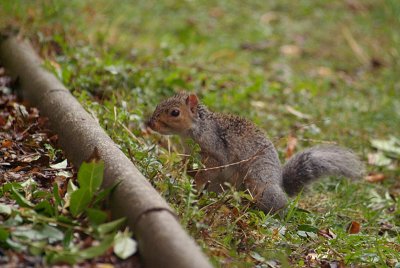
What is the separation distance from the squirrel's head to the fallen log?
0.59 metres

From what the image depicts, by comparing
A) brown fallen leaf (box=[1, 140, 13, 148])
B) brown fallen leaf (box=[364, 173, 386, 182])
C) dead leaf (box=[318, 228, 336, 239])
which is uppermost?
brown fallen leaf (box=[1, 140, 13, 148])

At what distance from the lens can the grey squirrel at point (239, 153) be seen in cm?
478

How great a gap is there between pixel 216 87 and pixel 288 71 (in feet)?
6.63

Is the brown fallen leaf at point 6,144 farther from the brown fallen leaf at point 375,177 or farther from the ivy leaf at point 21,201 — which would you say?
the brown fallen leaf at point 375,177

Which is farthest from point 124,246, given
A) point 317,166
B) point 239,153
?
point 317,166

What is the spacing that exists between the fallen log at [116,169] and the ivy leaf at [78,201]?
0.15m

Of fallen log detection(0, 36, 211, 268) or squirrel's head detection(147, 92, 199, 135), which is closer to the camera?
fallen log detection(0, 36, 211, 268)

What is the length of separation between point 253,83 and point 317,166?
9.20 feet

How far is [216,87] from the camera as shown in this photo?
7.16 m

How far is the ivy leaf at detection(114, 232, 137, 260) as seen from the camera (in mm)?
3021

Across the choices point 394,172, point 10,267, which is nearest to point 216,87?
point 394,172

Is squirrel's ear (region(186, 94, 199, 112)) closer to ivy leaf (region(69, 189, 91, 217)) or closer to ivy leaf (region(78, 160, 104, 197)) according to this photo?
ivy leaf (region(78, 160, 104, 197))

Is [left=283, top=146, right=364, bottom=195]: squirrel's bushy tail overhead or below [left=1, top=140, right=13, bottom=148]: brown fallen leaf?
below

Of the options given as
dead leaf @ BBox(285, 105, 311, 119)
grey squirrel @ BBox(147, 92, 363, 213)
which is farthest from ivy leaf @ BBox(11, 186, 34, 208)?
dead leaf @ BBox(285, 105, 311, 119)
